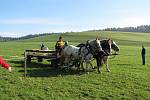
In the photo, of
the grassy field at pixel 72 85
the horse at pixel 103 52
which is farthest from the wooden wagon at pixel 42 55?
the horse at pixel 103 52

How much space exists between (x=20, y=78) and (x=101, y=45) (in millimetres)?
6873

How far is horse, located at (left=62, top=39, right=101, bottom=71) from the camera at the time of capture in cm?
2348

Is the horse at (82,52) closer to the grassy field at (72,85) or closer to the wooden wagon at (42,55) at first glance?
the grassy field at (72,85)

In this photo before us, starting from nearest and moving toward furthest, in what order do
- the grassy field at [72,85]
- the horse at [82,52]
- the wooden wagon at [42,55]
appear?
the grassy field at [72,85]
the horse at [82,52]
the wooden wagon at [42,55]

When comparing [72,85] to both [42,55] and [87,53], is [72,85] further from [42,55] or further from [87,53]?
[42,55]

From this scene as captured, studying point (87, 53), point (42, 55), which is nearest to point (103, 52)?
point (87, 53)

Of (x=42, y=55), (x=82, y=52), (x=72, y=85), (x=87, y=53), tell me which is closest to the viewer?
(x=72, y=85)

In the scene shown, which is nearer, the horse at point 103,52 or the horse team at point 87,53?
the horse team at point 87,53

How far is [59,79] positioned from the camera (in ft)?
68.9

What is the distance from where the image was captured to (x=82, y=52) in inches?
937

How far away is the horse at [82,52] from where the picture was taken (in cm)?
2348

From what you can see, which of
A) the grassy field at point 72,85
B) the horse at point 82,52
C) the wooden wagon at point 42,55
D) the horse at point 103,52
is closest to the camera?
the grassy field at point 72,85

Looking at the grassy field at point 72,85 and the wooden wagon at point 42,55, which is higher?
the wooden wagon at point 42,55

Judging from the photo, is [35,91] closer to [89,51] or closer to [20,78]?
[20,78]
